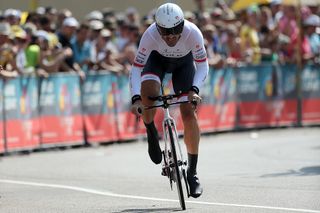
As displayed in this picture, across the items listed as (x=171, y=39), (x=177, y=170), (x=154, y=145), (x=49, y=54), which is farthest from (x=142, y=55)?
(x=49, y=54)

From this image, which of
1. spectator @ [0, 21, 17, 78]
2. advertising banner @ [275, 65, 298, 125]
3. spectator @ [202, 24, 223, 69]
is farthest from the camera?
advertising banner @ [275, 65, 298, 125]

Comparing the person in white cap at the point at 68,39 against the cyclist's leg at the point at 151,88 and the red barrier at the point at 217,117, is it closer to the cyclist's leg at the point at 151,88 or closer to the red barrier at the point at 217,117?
the red barrier at the point at 217,117

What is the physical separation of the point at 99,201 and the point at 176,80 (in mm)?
1489

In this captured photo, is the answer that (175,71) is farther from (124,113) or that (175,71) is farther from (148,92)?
(124,113)

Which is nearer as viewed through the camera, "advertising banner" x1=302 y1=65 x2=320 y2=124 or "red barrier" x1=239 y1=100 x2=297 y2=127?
"red barrier" x1=239 y1=100 x2=297 y2=127

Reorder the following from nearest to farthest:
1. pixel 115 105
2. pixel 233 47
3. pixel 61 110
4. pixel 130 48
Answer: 1. pixel 61 110
2. pixel 115 105
3. pixel 130 48
4. pixel 233 47

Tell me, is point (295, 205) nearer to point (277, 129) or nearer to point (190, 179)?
point (190, 179)

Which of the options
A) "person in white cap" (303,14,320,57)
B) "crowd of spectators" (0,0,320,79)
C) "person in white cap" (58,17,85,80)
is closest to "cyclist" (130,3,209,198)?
"crowd of spectators" (0,0,320,79)

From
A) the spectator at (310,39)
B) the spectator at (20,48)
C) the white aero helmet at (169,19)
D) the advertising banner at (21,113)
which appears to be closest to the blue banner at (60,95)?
the advertising banner at (21,113)

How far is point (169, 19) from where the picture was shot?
9.23 metres

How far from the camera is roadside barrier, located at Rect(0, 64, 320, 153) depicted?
16312 millimetres

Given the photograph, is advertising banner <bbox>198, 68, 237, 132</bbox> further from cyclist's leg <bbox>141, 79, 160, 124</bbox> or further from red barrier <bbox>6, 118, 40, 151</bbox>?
cyclist's leg <bbox>141, 79, 160, 124</bbox>

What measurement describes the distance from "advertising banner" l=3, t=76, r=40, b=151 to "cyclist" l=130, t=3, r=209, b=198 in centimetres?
642

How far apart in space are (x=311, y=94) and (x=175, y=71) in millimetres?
12142
